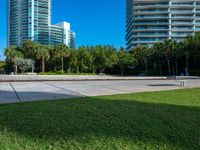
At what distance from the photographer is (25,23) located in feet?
341

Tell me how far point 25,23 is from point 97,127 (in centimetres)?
10491

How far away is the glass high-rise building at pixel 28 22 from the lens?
103 meters

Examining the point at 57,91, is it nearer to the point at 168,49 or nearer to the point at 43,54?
the point at 168,49

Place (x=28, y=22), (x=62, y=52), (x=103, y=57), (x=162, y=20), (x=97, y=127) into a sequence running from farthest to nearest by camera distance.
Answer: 1. (x=162, y=20)
2. (x=28, y=22)
3. (x=103, y=57)
4. (x=62, y=52)
5. (x=97, y=127)

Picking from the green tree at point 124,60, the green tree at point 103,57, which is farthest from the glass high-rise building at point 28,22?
the green tree at point 124,60

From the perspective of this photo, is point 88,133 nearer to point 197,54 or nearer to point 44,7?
point 197,54

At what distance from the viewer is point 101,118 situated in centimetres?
586

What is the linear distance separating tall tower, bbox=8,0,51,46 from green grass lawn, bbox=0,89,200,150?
332 feet

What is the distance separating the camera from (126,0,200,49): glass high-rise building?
366 ft

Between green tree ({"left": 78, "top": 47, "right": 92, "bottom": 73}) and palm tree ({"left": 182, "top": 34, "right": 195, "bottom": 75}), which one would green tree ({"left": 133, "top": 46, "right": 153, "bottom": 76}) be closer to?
palm tree ({"left": 182, "top": 34, "right": 195, "bottom": 75})

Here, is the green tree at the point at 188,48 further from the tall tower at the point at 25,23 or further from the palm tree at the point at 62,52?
the tall tower at the point at 25,23

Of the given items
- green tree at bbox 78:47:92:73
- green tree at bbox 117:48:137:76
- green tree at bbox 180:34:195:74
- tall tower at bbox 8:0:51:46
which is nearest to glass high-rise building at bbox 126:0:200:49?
green tree at bbox 117:48:137:76

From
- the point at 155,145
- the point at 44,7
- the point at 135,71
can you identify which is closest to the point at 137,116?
the point at 155,145

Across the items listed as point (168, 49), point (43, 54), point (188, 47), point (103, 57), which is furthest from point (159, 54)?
point (43, 54)
